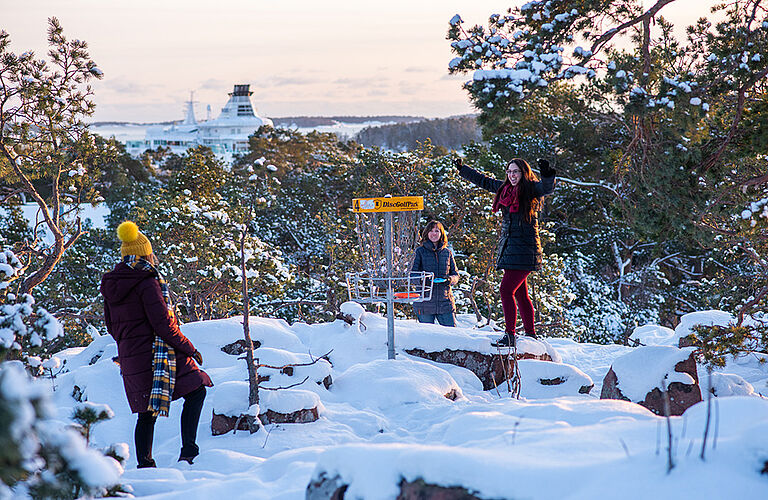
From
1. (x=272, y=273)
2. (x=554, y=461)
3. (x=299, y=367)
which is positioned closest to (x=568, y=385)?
(x=299, y=367)

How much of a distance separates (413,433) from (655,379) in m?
2.14

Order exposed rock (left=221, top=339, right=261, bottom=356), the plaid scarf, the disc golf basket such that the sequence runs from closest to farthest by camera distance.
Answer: the plaid scarf < the disc golf basket < exposed rock (left=221, top=339, right=261, bottom=356)

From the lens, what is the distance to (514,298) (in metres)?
5.46

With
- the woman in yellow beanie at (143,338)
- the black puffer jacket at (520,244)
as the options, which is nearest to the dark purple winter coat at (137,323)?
the woman in yellow beanie at (143,338)

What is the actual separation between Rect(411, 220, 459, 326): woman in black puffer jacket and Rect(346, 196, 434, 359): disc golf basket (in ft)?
1.72

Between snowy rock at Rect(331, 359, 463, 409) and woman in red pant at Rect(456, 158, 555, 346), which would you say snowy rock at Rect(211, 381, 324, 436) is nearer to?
snowy rock at Rect(331, 359, 463, 409)

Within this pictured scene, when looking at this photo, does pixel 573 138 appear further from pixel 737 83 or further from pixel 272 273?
pixel 737 83

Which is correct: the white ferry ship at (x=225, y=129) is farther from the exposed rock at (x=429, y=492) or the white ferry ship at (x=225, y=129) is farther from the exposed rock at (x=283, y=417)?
the exposed rock at (x=429, y=492)

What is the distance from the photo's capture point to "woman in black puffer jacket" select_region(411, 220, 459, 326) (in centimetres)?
654

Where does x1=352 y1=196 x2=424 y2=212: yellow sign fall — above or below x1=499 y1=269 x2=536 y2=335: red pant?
above

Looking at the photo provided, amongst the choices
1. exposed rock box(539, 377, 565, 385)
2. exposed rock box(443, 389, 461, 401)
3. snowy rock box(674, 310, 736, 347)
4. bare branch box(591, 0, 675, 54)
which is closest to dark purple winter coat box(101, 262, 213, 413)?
exposed rock box(443, 389, 461, 401)

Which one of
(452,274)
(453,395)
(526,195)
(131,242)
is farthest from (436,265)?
(131,242)

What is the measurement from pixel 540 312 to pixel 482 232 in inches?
82.6

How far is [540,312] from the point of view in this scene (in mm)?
10523
